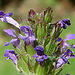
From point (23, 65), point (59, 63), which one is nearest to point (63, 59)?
point (59, 63)

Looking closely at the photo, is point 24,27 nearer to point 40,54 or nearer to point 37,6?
point 40,54

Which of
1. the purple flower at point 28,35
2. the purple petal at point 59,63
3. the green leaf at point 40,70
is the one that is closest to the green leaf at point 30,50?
the purple flower at point 28,35

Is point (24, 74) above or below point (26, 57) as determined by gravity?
below

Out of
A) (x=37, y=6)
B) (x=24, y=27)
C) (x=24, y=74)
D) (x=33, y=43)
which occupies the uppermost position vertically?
(x=37, y=6)

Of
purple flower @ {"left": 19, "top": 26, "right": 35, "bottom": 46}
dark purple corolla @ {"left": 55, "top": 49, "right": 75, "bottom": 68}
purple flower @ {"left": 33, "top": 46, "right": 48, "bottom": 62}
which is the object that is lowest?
dark purple corolla @ {"left": 55, "top": 49, "right": 75, "bottom": 68}

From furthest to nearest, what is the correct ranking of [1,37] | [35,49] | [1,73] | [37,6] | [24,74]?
[37,6] < [1,37] < [1,73] < [24,74] < [35,49]

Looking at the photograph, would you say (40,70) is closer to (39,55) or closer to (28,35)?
(39,55)

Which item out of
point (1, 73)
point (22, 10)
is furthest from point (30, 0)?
point (1, 73)

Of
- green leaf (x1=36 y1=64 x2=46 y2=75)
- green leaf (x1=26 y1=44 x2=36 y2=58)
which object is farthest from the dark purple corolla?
green leaf (x1=26 y1=44 x2=36 y2=58)

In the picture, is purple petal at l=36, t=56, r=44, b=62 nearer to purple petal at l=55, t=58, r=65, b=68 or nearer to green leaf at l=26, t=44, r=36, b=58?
green leaf at l=26, t=44, r=36, b=58

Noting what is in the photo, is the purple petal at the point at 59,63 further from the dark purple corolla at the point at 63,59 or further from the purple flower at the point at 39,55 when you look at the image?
the purple flower at the point at 39,55

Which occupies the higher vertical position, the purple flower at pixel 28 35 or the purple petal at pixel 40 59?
the purple flower at pixel 28 35
